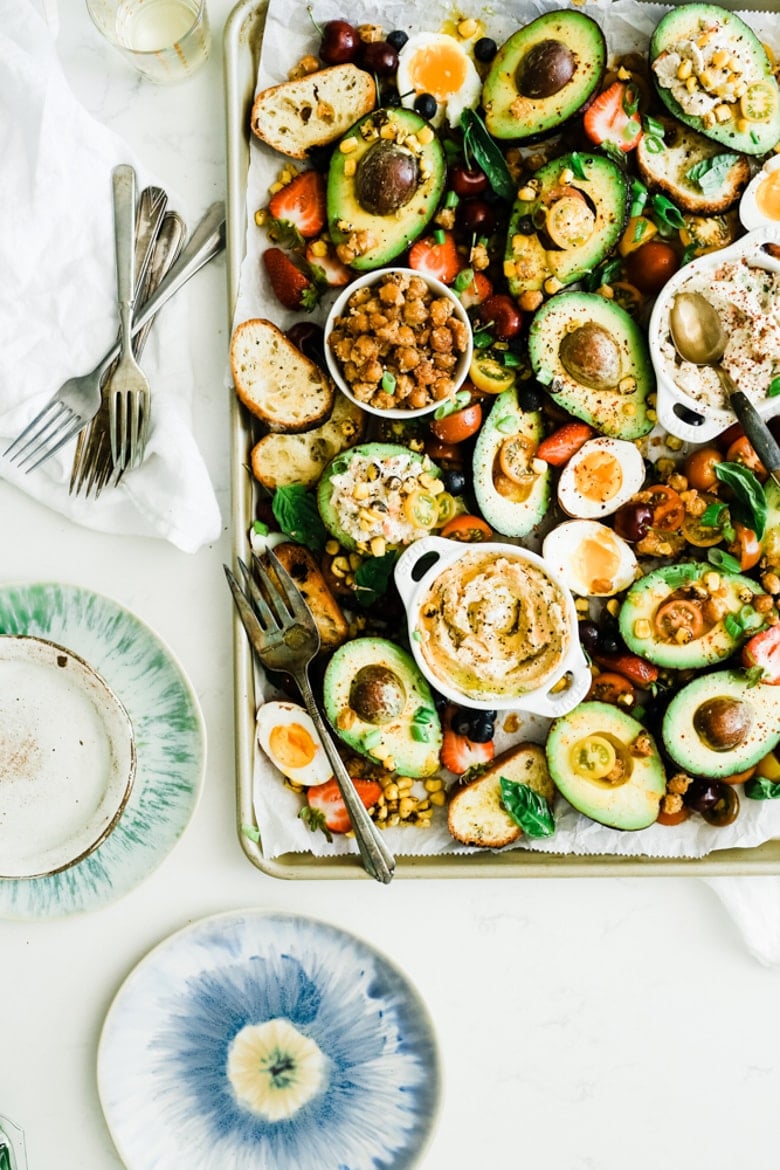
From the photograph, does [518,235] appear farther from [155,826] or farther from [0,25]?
[155,826]

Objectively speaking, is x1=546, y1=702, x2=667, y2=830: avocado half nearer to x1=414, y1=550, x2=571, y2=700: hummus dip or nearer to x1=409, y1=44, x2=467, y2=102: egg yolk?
x1=414, y1=550, x2=571, y2=700: hummus dip

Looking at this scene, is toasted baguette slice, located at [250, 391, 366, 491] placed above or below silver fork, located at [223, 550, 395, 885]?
above

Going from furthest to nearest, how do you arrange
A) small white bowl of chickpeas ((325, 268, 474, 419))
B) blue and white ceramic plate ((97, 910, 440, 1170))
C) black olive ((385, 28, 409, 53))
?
blue and white ceramic plate ((97, 910, 440, 1170)), black olive ((385, 28, 409, 53)), small white bowl of chickpeas ((325, 268, 474, 419))

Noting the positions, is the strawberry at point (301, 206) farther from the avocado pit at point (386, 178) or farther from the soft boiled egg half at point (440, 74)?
the soft boiled egg half at point (440, 74)

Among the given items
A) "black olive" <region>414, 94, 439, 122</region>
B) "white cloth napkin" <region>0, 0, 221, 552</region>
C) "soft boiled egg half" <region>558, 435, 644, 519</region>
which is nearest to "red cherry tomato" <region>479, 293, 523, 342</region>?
"soft boiled egg half" <region>558, 435, 644, 519</region>

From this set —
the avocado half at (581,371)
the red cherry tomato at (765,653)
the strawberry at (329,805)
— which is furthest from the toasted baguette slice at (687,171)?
the strawberry at (329,805)

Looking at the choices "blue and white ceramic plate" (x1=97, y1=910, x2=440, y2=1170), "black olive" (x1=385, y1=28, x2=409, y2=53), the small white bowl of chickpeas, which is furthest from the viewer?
"blue and white ceramic plate" (x1=97, y1=910, x2=440, y2=1170)

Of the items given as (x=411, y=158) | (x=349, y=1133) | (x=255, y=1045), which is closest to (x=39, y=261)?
(x=411, y=158)
